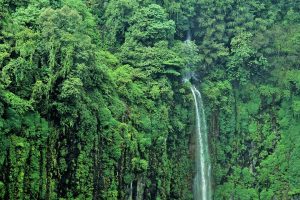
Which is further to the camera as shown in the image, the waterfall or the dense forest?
the waterfall

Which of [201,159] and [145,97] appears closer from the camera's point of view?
[145,97]

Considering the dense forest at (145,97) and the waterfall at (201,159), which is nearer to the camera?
the dense forest at (145,97)

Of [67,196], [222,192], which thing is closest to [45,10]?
[67,196]

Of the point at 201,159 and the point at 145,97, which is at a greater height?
the point at 145,97
